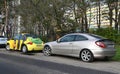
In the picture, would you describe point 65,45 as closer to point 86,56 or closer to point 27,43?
point 86,56

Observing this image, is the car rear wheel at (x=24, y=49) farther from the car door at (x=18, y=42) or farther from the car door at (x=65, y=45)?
the car door at (x=65, y=45)

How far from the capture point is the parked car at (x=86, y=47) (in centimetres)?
1420

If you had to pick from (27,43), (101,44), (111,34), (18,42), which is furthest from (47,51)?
(111,34)

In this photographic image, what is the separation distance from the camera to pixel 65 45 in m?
15.8

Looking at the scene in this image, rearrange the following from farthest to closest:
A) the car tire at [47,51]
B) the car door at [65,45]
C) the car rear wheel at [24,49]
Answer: the car rear wheel at [24,49] < the car tire at [47,51] < the car door at [65,45]

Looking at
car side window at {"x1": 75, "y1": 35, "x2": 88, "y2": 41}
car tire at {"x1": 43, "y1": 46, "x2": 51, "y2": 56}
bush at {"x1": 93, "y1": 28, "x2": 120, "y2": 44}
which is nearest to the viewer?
car side window at {"x1": 75, "y1": 35, "x2": 88, "y2": 41}

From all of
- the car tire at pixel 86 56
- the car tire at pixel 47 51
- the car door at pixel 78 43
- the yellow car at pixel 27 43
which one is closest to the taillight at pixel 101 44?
the car tire at pixel 86 56

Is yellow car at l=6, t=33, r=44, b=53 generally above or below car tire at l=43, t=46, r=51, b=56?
above

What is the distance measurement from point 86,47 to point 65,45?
1.69m

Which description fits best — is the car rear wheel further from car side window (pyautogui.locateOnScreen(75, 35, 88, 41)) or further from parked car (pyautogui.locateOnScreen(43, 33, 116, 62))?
car side window (pyautogui.locateOnScreen(75, 35, 88, 41))

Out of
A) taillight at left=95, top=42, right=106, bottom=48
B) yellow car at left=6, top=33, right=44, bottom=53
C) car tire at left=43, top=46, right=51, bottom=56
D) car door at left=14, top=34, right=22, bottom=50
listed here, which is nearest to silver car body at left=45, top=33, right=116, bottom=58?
taillight at left=95, top=42, right=106, bottom=48

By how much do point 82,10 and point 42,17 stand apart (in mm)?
3794

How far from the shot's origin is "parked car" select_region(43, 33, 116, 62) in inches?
559

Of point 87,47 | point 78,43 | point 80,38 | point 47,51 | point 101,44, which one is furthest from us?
point 47,51
